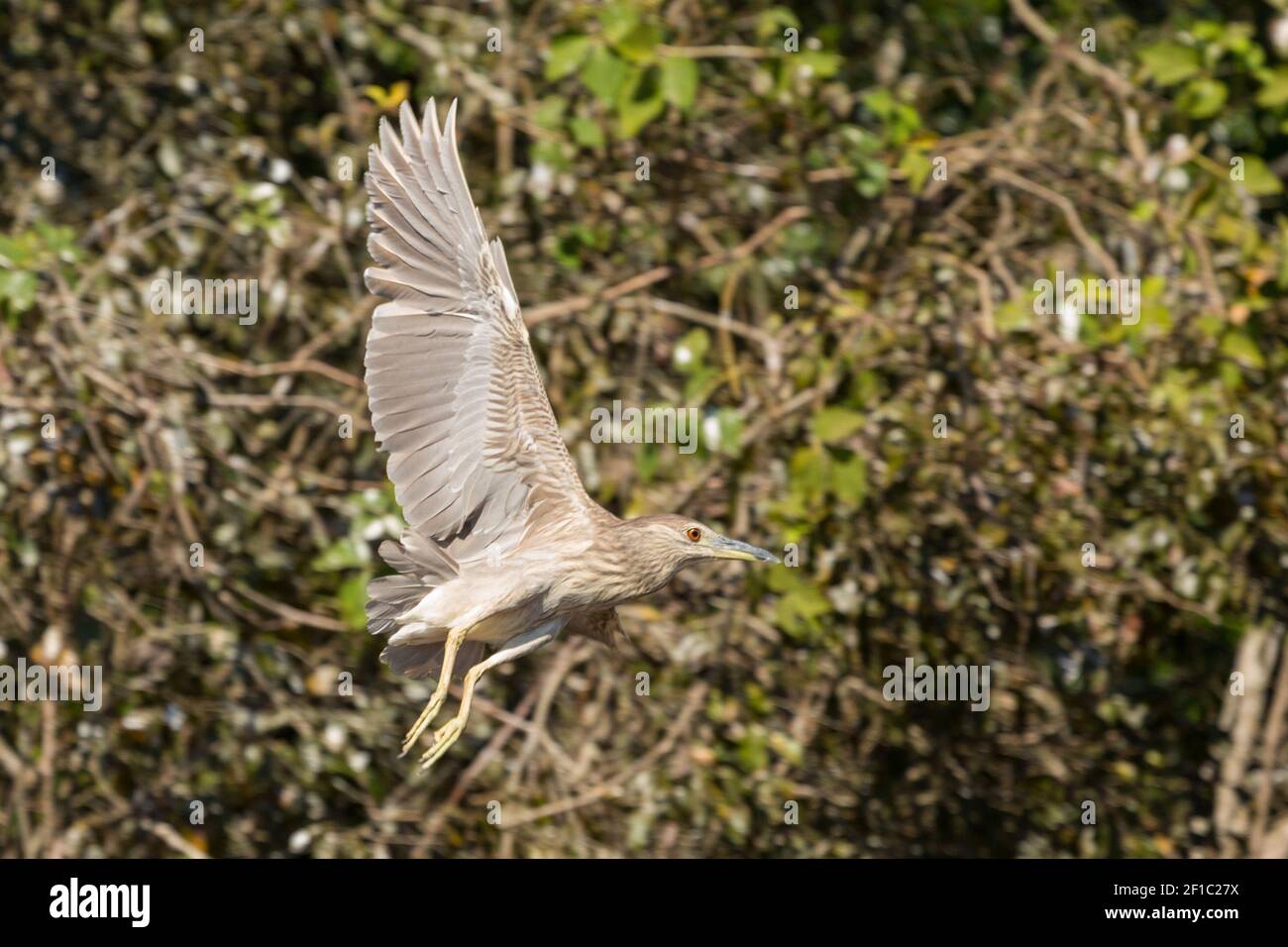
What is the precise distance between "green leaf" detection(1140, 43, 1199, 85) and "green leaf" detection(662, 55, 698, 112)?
1.39 meters

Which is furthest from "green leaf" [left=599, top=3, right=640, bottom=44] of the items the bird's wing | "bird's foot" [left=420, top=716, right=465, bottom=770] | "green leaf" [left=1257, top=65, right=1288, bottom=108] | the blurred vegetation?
"bird's foot" [left=420, top=716, right=465, bottom=770]

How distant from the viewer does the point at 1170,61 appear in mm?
5398

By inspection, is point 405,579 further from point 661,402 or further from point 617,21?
point 617,21

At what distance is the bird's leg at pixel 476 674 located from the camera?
11.6ft

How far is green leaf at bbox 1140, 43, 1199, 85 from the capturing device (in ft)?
17.6

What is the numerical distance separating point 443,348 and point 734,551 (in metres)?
0.76

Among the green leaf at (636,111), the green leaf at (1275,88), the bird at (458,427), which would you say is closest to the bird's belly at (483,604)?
the bird at (458,427)

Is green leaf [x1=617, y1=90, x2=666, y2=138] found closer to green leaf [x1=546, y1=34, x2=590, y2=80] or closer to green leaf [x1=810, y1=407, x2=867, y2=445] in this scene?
green leaf [x1=546, y1=34, x2=590, y2=80]

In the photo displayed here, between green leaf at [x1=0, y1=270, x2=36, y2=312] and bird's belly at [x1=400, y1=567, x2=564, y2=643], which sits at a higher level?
green leaf at [x1=0, y1=270, x2=36, y2=312]

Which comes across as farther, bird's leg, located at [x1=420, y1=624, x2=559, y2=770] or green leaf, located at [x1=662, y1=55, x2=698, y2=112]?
green leaf, located at [x1=662, y1=55, x2=698, y2=112]

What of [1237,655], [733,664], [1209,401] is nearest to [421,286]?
[733,664]

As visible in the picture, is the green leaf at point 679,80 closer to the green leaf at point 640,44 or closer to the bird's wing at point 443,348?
the green leaf at point 640,44

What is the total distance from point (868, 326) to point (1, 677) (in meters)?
2.58

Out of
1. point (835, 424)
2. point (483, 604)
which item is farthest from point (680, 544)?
point (835, 424)
